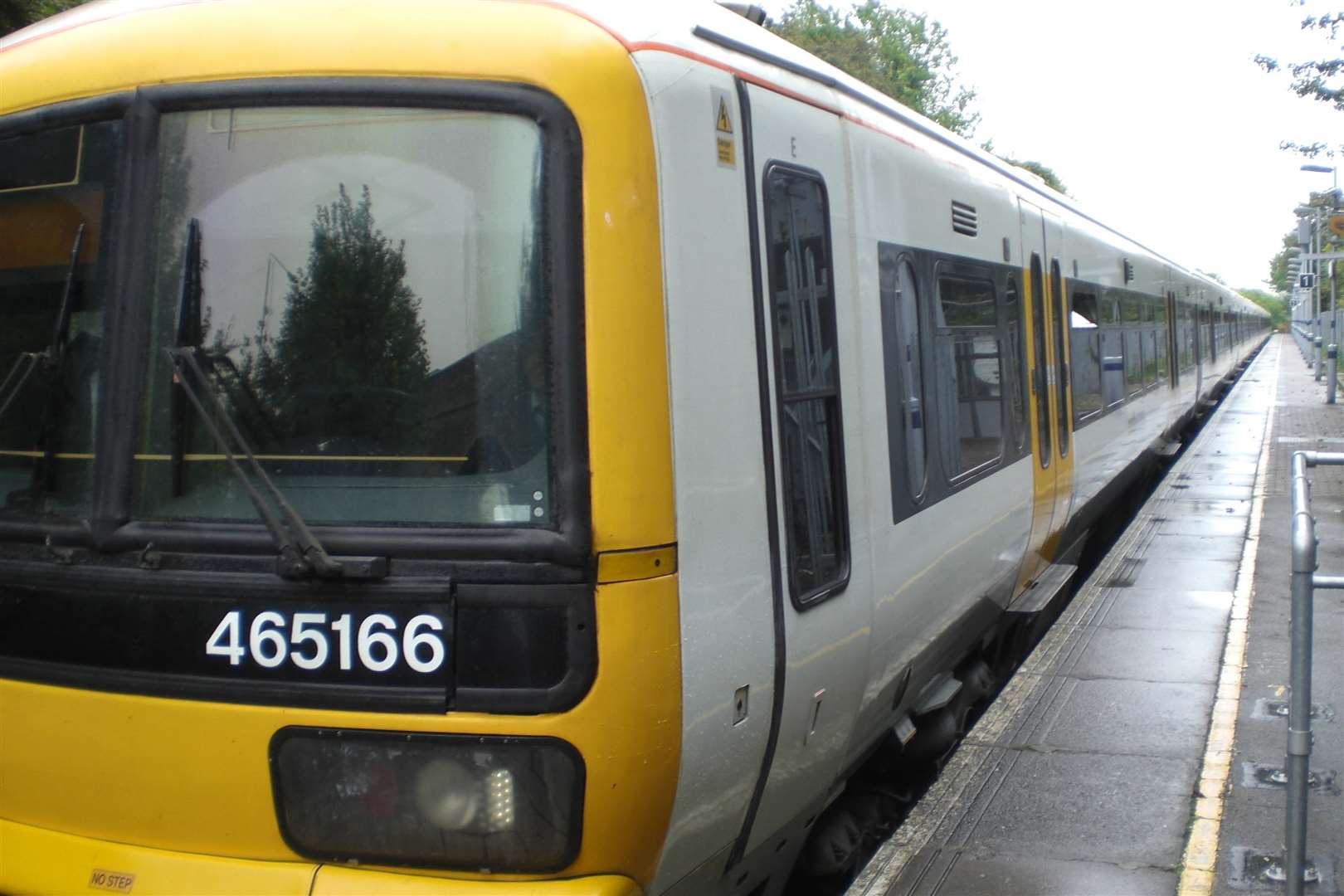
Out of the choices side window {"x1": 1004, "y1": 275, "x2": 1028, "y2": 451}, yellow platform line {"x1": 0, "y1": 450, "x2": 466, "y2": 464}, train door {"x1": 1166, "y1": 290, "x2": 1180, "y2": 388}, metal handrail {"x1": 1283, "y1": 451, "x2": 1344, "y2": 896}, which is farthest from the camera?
train door {"x1": 1166, "y1": 290, "x2": 1180, "y2": 388}

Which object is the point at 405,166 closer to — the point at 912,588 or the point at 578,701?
the point at 578,701

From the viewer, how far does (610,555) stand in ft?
8.66

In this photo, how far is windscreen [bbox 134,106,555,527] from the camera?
2721mm

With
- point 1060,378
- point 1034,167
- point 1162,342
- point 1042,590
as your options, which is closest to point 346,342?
point 1042,590

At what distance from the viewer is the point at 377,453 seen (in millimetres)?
2764

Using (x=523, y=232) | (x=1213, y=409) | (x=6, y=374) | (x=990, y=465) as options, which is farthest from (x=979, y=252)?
(x=1213, y=409)

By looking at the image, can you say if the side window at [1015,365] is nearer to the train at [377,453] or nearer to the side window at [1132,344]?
the train at [377,453]

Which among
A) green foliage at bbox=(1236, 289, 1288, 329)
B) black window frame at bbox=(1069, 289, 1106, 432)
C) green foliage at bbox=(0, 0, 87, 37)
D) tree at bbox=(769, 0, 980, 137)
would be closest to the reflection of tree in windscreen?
black window frame at bbox=(1069, 289, 1106, 432)

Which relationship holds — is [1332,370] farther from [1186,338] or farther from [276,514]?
[276,514]

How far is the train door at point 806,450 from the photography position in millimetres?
3254

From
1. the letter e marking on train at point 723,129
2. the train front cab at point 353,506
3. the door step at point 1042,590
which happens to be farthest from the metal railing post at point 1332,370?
the train front cab at point 353,506

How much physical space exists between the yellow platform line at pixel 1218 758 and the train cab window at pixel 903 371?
59.3 inches

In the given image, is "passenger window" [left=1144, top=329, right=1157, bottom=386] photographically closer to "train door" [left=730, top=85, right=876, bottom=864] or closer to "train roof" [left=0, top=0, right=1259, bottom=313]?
"train roof" [left=0, top=0, right=1259, bottom=313]

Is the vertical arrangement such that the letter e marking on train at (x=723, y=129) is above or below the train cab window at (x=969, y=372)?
above
